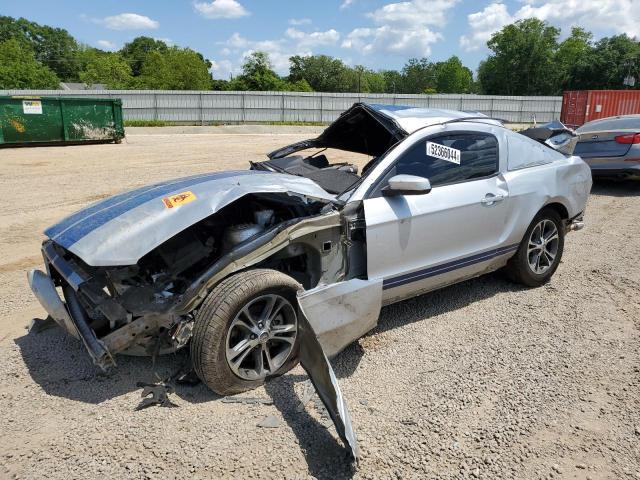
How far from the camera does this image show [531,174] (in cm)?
459

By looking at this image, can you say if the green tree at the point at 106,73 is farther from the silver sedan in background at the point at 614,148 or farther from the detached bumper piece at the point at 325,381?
the detached bumper piece at the point at 325,381

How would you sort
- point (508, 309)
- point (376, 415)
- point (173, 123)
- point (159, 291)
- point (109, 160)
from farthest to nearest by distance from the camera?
point (173, 123) < point (109, 160) < point (508, 309) < point (159, 291) < point (376, 415)

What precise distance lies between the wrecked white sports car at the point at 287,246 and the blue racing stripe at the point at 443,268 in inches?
0.5

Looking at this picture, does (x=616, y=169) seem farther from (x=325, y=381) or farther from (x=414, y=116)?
(x=325, y=381)

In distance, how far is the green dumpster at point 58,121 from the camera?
16.4 metres

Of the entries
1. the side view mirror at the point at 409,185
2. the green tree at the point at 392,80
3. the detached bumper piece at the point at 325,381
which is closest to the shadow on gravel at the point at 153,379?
the detached bumper piece at the point at 325,381

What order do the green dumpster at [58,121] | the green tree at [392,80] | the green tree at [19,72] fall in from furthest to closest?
the green tree at [392,80] → the green tree at [19,72] → the green dumpster at [58,121]

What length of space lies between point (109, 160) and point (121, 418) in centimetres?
1274

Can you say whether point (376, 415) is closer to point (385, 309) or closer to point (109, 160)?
point (385, 309)

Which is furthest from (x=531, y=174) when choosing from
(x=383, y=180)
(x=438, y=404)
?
(x=438, y=404)

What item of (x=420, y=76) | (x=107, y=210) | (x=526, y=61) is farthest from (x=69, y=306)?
(x=420, y=76)

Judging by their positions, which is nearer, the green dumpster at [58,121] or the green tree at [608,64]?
the green dumpster at [58,121]

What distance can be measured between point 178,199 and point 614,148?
866 cm

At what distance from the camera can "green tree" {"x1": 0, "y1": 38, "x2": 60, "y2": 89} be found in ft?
173
